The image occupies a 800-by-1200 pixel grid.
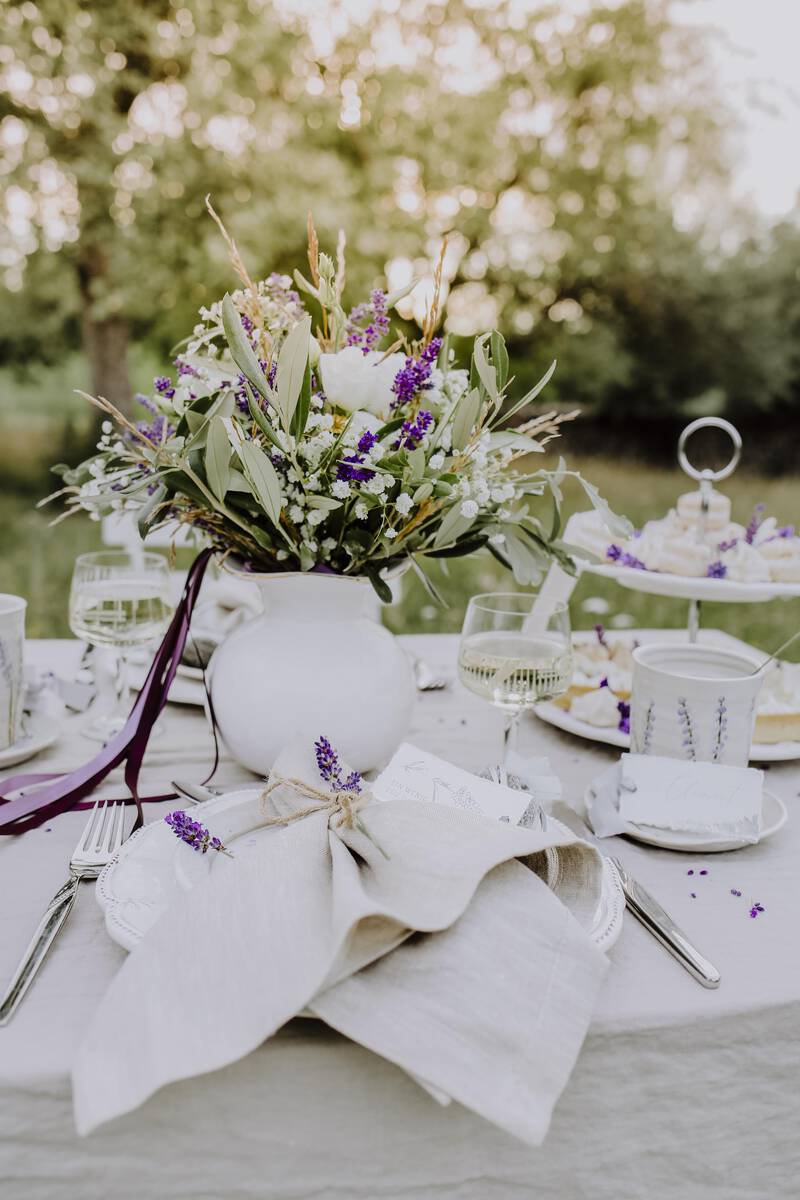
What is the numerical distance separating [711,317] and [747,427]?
A: 1145 mm

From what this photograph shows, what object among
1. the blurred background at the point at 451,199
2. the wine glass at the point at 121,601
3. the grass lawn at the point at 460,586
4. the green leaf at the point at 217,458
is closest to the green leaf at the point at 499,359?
the green leaf at the point at 217,458

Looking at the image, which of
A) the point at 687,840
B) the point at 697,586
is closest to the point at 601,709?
the point at 697,586

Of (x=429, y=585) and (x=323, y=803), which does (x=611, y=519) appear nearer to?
(x=429, y=585)

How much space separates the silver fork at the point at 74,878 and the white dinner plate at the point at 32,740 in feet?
0.67

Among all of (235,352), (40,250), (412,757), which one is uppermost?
(40,250)

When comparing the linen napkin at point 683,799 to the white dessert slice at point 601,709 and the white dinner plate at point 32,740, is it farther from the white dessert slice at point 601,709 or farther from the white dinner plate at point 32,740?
the white dinner plate at point 32,740

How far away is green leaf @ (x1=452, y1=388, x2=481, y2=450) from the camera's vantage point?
1108 millimetres

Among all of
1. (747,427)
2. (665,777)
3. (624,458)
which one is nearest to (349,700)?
(665,777)

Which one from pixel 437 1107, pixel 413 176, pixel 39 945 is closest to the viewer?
pixel 437 1107

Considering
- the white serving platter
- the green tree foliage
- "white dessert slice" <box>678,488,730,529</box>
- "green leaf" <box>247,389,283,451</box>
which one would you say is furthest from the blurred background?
"green leaf" <box>247,389,283,451</box>

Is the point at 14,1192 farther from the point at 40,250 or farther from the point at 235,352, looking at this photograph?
the point at 40,250

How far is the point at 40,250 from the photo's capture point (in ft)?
26.3

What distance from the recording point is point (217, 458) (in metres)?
1.02

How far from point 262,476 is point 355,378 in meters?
0.17
